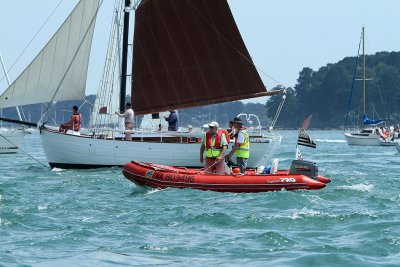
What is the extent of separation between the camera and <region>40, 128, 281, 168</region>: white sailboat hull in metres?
35.3

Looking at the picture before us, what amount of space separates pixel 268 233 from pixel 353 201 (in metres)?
6.04

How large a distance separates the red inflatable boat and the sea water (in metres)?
0.28

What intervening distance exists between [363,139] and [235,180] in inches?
2429

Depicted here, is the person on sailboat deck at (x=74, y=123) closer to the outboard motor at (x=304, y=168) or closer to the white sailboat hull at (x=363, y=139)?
the outboard motor at (x=304, y=168)

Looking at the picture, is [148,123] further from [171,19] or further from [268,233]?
[268,233]

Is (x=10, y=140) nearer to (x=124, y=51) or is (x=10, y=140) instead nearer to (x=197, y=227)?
(x=124, y=51)

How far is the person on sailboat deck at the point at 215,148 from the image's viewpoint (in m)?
24.2

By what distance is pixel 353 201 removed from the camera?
2256 cm

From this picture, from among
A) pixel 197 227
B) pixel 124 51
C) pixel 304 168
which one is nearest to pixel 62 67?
pixel 124 51

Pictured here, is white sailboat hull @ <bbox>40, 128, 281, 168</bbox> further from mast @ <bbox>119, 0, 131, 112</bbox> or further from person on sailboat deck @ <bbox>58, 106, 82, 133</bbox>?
mast @ <bbox>119, 0, 131, 112</bbox>

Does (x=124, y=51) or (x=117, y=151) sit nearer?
(x=117, y=151)

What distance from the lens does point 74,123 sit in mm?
35688

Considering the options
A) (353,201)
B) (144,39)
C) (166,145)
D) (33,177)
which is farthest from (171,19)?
(353,201)

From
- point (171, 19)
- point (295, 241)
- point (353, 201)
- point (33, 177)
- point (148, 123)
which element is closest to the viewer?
point (295, 241)
